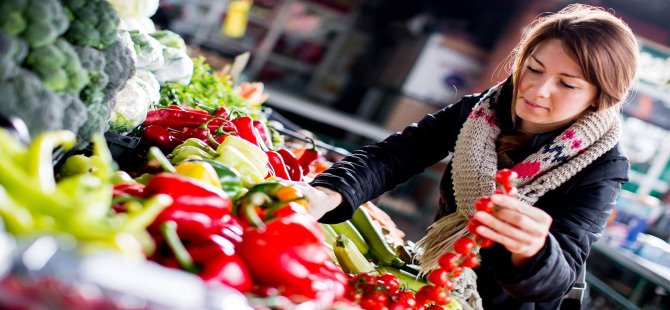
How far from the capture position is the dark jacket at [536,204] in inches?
65.7

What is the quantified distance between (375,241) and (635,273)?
307 centimetres

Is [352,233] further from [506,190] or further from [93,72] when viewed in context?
[93,72]

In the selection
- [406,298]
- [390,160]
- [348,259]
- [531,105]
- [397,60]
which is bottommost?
[397,60]

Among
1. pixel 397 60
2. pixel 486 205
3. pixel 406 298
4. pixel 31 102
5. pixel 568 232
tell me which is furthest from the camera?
pixel 397 60

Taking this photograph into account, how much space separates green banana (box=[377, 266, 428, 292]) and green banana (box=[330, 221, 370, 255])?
129mm

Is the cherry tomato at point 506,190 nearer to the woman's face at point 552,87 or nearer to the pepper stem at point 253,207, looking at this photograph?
the pepper stem at point 253,207

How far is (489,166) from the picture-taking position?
2.29 metres

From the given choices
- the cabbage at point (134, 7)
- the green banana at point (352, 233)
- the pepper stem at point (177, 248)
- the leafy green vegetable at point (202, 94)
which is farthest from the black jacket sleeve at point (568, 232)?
the cabbage at point (134, 7)

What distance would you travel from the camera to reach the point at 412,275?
2.24 meters

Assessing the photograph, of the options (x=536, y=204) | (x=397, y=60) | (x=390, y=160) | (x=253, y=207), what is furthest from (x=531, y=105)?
(x=397, y=60)

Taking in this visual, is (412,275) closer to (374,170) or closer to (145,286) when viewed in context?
(374,170)

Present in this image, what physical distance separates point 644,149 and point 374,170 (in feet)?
31.4

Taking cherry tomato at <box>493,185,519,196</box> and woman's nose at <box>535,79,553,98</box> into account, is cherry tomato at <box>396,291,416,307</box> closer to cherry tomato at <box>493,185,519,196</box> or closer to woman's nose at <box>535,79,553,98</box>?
cherry tomato at <box>493,185,519,196</box>

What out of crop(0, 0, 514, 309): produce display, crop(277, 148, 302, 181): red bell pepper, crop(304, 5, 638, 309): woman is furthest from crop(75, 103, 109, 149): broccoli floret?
crop(277, 148, 302, 181): red bell pepper
